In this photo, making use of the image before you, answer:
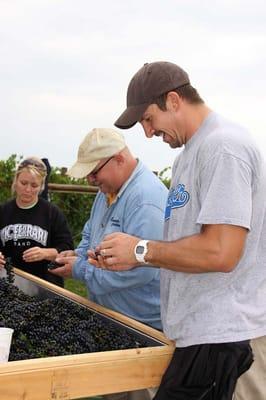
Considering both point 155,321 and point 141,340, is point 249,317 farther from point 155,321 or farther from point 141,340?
point 155,321

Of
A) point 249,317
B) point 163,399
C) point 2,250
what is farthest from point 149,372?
point 2,250

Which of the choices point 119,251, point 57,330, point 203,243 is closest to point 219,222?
point 203,243

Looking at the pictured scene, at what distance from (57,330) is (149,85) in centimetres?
98

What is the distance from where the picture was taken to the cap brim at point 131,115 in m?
1.88

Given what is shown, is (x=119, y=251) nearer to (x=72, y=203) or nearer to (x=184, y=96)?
(x=184, y=96)

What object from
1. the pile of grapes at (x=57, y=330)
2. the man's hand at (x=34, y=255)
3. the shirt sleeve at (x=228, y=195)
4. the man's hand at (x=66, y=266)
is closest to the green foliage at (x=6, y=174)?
the man's hand at (x=34, y=255)

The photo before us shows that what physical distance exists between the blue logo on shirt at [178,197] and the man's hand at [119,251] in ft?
0.53

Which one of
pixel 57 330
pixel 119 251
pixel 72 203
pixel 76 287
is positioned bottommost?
pixel 76 287

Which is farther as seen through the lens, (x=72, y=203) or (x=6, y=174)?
(x=72, y=203)

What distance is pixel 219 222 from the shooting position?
64.2 inches

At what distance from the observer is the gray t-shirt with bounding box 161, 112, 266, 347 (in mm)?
1649

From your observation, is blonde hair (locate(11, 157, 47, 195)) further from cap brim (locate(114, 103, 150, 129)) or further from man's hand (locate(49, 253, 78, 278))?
cap brim (locate(114, 103, 150, 129))

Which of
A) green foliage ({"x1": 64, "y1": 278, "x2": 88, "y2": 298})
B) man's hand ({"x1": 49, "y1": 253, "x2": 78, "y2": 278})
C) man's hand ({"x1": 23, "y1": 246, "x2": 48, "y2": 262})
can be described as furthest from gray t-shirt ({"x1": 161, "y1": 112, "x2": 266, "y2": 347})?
green foliage ({"x1": 64, "y1": 278, "x2": 88, "y2": 298})

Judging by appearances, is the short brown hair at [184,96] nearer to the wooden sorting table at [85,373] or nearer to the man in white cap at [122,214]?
the man in white cap at [122,214]
